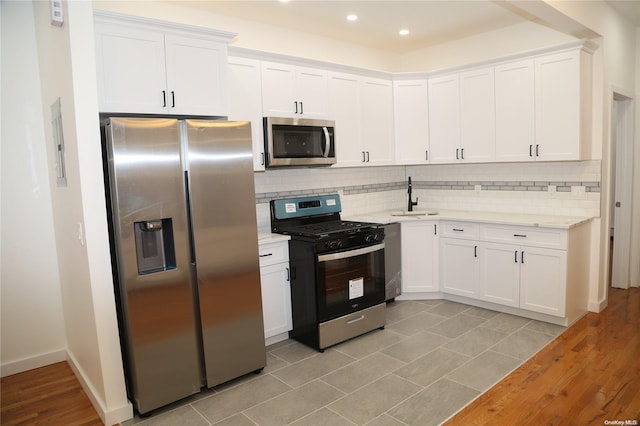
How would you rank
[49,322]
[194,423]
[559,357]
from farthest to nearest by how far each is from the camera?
[49,322], [559,357], [194,423]

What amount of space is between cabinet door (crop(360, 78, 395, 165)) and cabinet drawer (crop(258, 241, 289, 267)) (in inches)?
59.1

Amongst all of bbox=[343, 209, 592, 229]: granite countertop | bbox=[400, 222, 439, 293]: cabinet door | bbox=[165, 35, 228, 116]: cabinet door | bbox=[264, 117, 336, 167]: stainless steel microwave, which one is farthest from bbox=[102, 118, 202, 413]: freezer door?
bbox=[400, 222, 439, 293]: cabinet door

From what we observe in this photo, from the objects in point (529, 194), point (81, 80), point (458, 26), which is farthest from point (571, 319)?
point (81, 80)

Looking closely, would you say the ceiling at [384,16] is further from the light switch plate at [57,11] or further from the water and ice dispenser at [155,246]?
the water and ice dispenser at [155,246]

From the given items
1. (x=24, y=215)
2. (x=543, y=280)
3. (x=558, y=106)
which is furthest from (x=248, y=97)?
(x=543, y=280)

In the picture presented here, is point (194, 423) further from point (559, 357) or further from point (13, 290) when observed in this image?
point (559, 357)

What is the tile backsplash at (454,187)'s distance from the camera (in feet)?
13.8

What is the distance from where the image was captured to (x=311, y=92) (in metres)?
4.15

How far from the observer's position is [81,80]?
96.7 inches

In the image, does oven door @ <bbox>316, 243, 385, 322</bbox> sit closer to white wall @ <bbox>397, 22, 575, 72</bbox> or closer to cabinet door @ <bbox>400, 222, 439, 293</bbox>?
cabinet door @ <bbox>400, 222, 439, 293</bbox>

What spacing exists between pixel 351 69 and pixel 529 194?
2251 millimetres

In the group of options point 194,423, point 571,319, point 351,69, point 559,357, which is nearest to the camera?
point 194,423

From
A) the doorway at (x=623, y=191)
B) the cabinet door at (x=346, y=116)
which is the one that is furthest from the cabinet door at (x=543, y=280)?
the cabinet door at (x=346, y=116)

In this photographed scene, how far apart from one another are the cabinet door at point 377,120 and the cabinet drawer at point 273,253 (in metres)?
1.50
